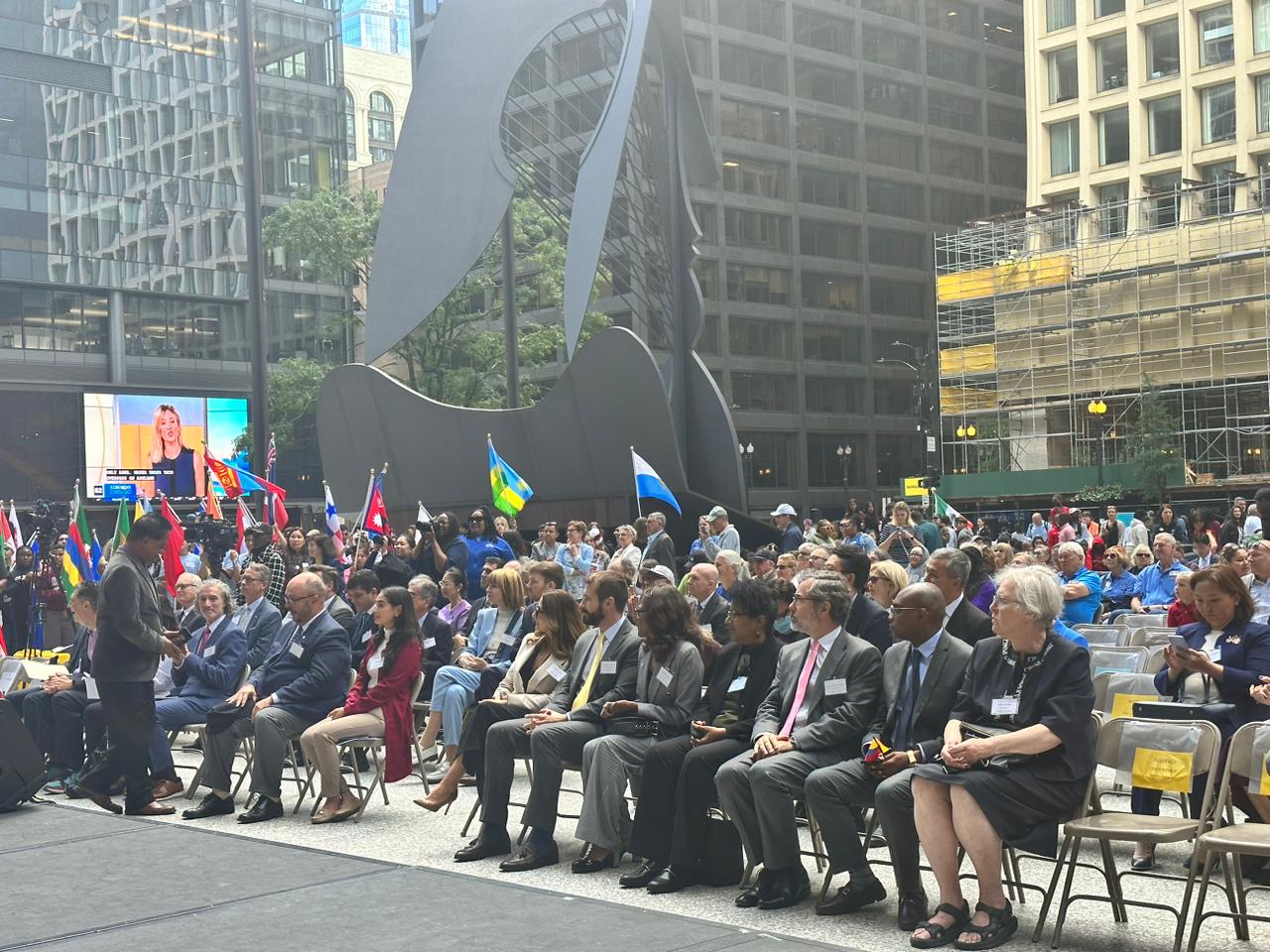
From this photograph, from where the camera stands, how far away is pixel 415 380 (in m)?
48.0

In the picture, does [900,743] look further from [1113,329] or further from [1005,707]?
[1113,329]

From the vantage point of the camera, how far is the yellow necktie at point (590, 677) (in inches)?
351

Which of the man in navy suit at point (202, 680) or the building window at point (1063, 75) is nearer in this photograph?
the man in navy suit at point (202, 680)

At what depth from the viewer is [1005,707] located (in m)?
6.54

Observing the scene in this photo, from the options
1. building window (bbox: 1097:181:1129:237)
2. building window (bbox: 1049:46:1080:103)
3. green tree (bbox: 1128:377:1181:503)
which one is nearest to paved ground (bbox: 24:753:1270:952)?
green tree (bbox: 1128:377:1181:503)

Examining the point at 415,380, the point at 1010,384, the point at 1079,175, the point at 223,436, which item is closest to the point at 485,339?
the point at 415,380

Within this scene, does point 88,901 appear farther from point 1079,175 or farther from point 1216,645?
point 1079,175

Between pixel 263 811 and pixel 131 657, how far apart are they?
4.88 ft

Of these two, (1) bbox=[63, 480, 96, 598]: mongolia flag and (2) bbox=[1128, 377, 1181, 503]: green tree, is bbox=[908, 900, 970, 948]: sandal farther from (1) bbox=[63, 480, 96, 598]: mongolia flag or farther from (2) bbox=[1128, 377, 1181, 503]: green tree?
(2) bbox=[1128, 377, 1181, 503]: green tree

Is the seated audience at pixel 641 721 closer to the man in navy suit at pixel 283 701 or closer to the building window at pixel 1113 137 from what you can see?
the man in navy suit at pixel 283 701

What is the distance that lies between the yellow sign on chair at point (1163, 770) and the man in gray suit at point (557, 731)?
3.00 metres

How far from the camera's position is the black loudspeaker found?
1048cm

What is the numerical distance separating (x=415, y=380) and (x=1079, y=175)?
28.4m

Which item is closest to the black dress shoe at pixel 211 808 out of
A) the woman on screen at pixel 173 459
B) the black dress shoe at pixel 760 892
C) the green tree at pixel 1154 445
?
the black dress shoe at pixel 760 892
